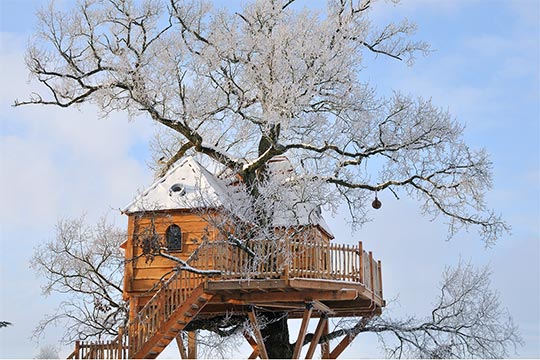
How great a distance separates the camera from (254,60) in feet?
63.9

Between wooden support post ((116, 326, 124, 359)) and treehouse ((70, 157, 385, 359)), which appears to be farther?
wooden support post ((116, 326, 124, 359))

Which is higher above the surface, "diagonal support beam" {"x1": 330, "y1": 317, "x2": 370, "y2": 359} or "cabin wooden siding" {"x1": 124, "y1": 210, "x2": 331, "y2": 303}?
"cabin wooden siding" {"x1": 124, "y1": 210, "x2": 331, "y2": 303}

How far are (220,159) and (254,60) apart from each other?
125 inches

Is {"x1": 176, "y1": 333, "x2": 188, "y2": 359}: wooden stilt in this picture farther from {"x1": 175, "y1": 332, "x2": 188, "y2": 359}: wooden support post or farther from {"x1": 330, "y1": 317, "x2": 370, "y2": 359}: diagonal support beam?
{"x1": 330, "y1": 317, "x2": 370, "y2": 359}: diagonal support beam

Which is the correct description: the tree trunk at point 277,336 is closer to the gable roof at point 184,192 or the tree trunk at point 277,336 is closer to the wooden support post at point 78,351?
the gable roof at point 184,192

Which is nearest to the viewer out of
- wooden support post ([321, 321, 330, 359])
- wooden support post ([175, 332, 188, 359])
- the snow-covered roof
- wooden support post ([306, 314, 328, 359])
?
the snow-covered roof

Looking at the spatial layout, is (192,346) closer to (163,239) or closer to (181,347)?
(181,347)

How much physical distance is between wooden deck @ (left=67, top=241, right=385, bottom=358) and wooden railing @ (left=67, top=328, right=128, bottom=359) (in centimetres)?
3

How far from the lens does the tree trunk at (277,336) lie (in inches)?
766

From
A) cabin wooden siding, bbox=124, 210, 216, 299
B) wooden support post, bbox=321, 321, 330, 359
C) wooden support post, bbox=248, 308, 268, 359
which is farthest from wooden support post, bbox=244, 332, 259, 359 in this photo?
cabin wooden siding, bbox=124, 210, 216, 299

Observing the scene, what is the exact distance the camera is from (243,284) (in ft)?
54.7

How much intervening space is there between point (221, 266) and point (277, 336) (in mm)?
3969

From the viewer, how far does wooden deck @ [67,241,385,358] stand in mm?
16641

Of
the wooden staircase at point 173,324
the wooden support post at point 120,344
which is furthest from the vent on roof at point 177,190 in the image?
the wooden support post at point 120,344
